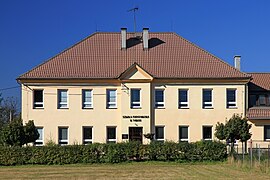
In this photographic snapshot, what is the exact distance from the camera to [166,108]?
50.7 meters

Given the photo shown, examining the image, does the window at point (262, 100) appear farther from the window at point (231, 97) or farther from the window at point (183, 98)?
the window at point (183, 98)

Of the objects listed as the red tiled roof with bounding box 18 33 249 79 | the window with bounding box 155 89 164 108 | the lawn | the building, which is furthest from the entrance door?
the lawn

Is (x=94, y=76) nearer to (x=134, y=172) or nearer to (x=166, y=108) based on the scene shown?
(x=166, y=108)

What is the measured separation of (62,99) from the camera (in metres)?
51.0

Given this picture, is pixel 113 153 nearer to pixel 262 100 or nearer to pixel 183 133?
pixel 183 133

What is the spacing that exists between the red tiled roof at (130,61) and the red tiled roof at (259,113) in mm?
3511

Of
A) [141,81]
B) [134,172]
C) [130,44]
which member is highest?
[130,44]

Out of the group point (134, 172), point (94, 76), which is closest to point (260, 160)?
point (134, 172)

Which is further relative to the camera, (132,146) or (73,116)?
(73,116)

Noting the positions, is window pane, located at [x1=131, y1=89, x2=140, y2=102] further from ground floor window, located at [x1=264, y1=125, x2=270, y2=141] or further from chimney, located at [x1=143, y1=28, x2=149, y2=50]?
ground floor window, located at [x1=264, y1=125, x2=270, y2=141]

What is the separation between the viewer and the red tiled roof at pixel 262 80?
180 feet

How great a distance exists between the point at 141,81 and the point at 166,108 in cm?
356

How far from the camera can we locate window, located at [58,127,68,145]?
50.6 m

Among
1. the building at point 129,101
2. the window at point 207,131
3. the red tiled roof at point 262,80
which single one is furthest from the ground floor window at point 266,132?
the window at point 207,131
